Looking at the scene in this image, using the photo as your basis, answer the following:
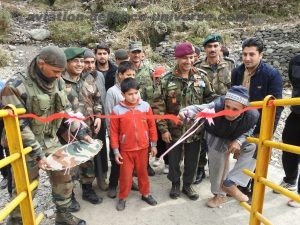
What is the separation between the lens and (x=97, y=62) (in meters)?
4.78

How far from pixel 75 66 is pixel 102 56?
89cm

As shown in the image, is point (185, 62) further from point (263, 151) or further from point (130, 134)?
point (263, 151)

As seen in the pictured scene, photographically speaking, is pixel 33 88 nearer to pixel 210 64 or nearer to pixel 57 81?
pixel 57 81

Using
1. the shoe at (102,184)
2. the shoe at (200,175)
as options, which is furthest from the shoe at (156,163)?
the shoe at (102,184)

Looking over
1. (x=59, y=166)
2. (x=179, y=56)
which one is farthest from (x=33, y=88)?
(x=179, y=56)

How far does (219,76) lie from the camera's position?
455 cm

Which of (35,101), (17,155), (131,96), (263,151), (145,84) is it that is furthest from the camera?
(145,84)

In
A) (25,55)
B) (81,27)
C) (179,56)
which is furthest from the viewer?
(81,27)

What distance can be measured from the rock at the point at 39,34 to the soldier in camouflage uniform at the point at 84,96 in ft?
41.9

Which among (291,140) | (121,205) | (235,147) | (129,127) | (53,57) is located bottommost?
(121,205)

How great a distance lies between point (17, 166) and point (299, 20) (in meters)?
16.7

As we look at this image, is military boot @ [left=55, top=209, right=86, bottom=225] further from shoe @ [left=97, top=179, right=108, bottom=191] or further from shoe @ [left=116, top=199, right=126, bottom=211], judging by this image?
shoe @ [left=97, top=179, right=108, bottom=191]

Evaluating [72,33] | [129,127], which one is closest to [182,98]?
[129,127]

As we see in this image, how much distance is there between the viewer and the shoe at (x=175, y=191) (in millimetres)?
4355
